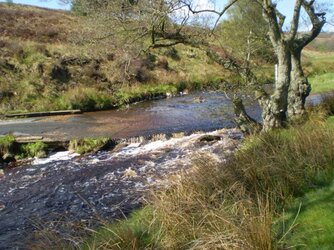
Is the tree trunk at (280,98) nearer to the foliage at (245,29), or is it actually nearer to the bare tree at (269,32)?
the bare tree at (269,32)

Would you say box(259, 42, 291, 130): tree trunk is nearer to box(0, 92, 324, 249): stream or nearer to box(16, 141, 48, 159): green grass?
box(0, 92, 324, 249): stream

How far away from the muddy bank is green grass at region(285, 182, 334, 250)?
91.3 inches

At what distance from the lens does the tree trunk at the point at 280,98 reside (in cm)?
1245

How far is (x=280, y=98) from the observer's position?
12.6 m

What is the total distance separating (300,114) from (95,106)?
51.5 feet

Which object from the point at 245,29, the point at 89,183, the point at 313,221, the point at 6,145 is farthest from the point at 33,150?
the point at 245,29

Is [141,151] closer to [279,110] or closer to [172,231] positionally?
[279,110]

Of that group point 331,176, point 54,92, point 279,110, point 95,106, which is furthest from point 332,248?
point 54,92

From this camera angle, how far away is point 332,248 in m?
4.76

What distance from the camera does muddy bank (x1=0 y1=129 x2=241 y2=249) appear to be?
900cm

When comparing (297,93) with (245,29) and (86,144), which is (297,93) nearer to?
(86,144)

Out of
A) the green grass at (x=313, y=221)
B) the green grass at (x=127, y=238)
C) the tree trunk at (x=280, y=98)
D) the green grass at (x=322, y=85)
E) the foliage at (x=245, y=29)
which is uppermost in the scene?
the foliage at (x=245, y=29)

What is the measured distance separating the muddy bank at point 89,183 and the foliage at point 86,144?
50 centimetres

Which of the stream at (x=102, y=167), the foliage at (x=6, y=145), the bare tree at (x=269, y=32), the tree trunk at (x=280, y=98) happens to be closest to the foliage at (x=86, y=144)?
the stream at (x=102, y=167)
